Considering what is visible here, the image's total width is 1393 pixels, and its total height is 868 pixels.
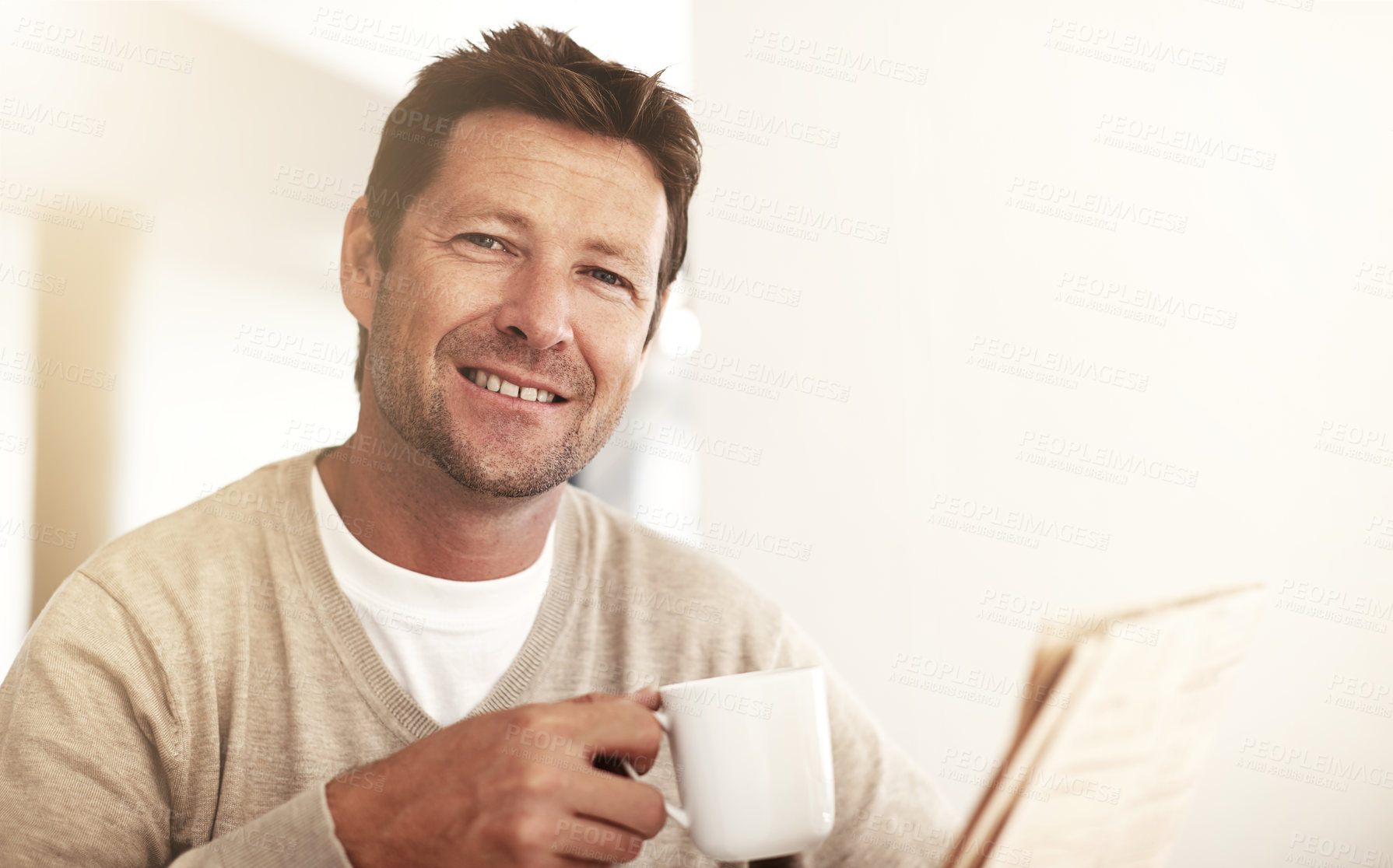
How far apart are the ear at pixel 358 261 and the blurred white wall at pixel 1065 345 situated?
474mm

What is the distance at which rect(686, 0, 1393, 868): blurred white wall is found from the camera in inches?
48.4

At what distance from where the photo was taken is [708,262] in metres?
1.34

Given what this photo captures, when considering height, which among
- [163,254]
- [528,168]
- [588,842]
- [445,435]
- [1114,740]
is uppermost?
[528,168]

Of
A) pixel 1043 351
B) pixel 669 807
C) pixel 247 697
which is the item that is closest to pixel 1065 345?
pixel 1043 351

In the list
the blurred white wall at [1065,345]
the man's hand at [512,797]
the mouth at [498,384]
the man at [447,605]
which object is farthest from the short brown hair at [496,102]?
the man's hand at [512,797]

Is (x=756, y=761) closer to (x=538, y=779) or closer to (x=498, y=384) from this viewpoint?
(x=538, y=779)

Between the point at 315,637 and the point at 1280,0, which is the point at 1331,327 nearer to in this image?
the point at 1280,0

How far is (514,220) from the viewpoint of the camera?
83cm

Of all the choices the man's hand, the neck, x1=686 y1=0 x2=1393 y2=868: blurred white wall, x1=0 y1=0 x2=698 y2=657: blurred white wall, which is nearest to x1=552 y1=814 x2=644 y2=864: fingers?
the man's hand

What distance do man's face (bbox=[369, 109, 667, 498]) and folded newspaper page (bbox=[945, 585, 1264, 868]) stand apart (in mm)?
490

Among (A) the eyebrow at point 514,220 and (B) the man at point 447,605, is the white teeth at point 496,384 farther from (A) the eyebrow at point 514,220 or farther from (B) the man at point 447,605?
(A) the eyebrow at point 514,220

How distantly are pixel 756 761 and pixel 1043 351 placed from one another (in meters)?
0.91

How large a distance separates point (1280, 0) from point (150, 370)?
144 centimetres

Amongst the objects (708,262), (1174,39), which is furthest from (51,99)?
(1174,39)
